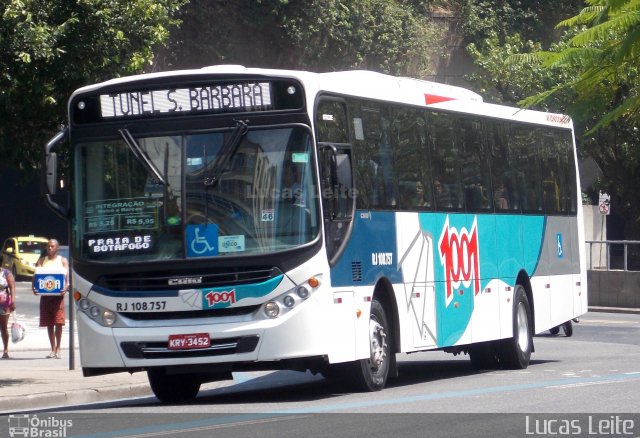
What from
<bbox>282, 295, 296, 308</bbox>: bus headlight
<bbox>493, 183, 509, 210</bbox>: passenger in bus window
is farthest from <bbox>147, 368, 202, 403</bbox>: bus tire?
<bbox>493, 183, 509, 210</bbox>: passenger in bus window

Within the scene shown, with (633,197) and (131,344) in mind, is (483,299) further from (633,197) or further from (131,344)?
(633,197)

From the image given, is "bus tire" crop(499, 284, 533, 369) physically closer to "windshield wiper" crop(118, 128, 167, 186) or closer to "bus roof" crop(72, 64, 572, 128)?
"bus roof" crop(72, 64, 572, 128)

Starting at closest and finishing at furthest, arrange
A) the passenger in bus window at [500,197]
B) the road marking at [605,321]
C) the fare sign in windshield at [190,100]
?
the fare sign in windshield at [190,100]
the passenger in bus window at [500,197]
the road marking at [605,321]

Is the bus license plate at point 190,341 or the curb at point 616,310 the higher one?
the bus license plate at point 190,341

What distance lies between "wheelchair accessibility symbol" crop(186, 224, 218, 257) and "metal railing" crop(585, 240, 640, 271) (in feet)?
74.6

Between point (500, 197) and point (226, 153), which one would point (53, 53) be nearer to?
point (226, 153)

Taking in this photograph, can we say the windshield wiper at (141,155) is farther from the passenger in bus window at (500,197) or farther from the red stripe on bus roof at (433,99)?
the passenger in bus window at (500,197)

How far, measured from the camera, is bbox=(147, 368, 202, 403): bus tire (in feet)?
45.3

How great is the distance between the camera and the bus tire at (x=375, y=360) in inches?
527

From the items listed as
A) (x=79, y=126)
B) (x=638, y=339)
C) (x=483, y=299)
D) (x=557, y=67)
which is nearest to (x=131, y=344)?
(x=79, y=126)

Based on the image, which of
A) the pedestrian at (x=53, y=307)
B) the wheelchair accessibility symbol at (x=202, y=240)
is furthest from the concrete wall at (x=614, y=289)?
the wheelchair accessibility symbol at (x=202, y=240)

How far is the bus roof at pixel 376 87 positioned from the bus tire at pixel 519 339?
2700mm

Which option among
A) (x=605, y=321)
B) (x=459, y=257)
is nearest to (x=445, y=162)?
(x=459, y=257)

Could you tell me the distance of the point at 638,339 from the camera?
24672 mm
